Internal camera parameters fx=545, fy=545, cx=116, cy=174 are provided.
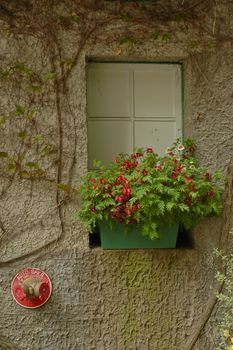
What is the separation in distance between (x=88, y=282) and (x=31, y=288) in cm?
38

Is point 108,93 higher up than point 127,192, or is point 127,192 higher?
point 108,93

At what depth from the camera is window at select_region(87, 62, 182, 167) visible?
388 centimetres

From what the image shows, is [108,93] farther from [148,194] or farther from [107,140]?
[148,194]

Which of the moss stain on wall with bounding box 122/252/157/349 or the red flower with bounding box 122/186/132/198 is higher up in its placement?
the red flower with bounding box 122/186/132/198

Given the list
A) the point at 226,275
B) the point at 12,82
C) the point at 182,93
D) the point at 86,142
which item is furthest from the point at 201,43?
the point at 226,275

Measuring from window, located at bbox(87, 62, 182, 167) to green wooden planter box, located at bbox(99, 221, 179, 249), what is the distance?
0.59 meters

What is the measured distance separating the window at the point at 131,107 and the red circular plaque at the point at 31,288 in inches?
35.3

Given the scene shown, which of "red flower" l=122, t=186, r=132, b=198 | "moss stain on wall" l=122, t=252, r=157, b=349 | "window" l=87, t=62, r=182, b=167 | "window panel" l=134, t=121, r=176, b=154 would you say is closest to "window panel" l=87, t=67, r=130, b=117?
"window" l=87, t=62, r=182, b=167

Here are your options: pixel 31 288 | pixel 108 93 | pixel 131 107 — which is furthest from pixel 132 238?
pixel 108 93

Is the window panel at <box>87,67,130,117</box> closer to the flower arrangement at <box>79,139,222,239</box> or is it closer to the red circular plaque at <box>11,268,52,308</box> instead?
the flower arrangement at <box>79,139,222,239</box>

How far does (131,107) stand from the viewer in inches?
153

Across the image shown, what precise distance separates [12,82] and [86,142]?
64cm

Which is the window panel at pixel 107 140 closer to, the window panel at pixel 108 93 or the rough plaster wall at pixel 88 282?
the window panel at pixel 108 93

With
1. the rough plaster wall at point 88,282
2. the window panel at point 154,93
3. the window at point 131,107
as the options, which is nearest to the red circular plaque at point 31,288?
the rough plaster wall at point 88,282
